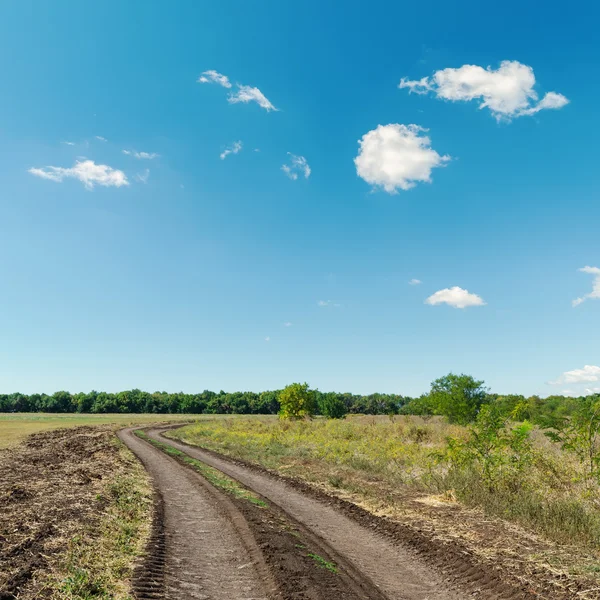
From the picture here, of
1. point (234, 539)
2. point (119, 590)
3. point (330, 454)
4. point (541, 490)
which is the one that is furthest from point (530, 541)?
point (330, 454)

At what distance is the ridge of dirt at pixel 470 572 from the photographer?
309 inches

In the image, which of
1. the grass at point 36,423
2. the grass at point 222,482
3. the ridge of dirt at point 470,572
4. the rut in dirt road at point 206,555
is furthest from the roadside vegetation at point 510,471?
the grass at point 36,423

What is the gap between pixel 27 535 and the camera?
10.5 meters

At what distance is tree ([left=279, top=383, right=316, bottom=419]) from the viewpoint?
A: 77750 millimetres

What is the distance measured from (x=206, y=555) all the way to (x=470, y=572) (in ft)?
18.5

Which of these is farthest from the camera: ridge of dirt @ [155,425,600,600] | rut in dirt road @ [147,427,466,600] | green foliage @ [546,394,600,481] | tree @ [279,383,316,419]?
tree @ [279,383,316,419]

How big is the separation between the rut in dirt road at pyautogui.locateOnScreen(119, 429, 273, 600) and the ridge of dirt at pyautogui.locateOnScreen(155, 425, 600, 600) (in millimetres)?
→ 3737

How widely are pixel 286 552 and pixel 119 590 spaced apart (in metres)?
3.62

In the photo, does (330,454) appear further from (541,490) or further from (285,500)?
(541,490)

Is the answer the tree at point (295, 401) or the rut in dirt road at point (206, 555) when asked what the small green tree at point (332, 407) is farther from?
the rut in dirt road at point (206, 555)

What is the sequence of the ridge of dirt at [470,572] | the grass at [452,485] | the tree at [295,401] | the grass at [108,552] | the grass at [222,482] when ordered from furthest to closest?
the tree at [295,401] < the grass at [222,482] < the grass at [452,485] < the ridge of dirt at [470,572] < the grass at [108,552]

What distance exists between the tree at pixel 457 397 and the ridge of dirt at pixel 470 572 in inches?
1472

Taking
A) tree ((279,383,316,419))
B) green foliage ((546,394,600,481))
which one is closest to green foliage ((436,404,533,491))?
green foliage ((546,394,600,481))

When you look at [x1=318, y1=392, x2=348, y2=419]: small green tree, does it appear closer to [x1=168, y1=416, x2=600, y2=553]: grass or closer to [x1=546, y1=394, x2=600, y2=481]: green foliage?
[x1=168, y1=416, x2=600, y2=553]: grass
